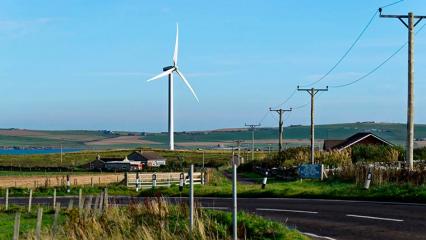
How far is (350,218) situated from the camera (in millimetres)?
20016

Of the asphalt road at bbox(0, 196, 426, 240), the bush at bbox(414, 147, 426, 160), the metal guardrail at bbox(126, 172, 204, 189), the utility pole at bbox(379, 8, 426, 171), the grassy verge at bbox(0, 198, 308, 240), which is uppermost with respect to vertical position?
the utility pole at bbox(379, 8, 426, 171)

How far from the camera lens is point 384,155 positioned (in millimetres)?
62594

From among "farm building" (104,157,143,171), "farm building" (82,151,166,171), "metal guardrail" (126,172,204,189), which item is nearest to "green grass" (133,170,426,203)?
"metal guardrail" (126,172,204,189)

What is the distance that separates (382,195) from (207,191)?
43.1 feet

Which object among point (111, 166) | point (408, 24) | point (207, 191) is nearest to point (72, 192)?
point (207, 191)

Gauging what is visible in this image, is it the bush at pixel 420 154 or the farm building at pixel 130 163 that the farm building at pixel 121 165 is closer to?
the farm building at pixel 130 163

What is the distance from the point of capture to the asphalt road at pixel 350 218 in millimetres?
16406

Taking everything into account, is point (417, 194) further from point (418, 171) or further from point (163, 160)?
point (163, 160)

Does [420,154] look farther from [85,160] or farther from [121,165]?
[85,160]

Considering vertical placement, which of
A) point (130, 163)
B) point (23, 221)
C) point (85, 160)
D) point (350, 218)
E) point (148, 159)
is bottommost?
point (85, 160)

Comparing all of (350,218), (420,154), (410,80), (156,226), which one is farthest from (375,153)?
(156,226)

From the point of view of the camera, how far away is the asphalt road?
1641cm

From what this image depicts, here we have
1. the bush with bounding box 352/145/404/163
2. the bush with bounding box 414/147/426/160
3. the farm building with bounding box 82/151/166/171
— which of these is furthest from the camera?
the farm building with bounding box 82/151/166/171

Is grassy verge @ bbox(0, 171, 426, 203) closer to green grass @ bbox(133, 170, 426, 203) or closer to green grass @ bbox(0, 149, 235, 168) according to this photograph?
green grass @ bbox(133, 170, 426, 203)
